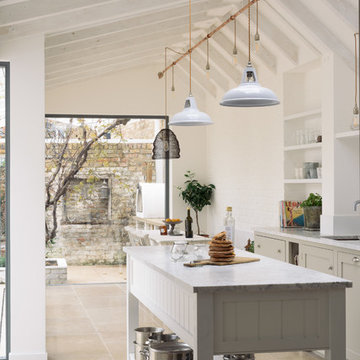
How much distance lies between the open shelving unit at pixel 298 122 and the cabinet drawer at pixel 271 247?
0.84 meters

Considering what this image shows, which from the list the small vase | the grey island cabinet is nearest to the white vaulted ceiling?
the small vase

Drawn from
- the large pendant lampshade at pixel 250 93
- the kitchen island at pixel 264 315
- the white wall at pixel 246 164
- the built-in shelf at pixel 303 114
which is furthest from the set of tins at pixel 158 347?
the white wall at pixel 246 164

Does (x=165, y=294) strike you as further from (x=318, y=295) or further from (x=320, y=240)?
(x=320, y=240)

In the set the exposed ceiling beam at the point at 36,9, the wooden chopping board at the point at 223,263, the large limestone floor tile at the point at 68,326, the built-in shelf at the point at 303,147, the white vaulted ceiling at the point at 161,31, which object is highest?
the white vaulted ceiling at the point at 161,31

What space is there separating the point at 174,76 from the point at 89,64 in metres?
2.03

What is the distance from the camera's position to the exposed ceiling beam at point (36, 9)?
5.12m

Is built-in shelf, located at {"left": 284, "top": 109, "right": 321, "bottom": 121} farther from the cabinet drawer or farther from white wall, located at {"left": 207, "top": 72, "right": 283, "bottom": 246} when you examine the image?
the cabinet drawer

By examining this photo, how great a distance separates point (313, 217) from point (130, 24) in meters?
2.82

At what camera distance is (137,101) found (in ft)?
34.4

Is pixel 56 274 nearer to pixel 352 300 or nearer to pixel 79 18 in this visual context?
pixel 79 18

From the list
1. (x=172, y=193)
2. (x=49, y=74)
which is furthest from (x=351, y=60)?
(x=172, y=193)

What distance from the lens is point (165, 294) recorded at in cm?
405

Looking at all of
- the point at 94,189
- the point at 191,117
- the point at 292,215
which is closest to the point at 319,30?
the point at 191,117

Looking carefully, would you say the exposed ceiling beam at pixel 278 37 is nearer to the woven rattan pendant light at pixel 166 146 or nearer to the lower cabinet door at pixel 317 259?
the woven rattan pendant light at pixel 166 146
